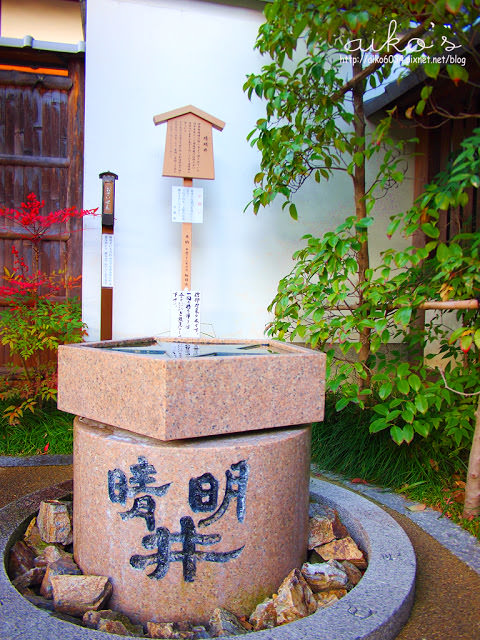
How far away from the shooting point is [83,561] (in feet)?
7.07

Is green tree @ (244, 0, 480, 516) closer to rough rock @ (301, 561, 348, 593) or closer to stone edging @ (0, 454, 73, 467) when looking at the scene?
rough rock @ (301, 561, 348, 593)

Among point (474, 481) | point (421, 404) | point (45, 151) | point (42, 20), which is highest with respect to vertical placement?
point (42, 20)

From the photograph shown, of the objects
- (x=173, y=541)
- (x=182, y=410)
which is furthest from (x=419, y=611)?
(x=182, y=410)

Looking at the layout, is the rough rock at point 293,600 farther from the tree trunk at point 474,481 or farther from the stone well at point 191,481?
the tree trunk at point 474,481

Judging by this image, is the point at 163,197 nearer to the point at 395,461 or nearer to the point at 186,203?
the point at 186,203

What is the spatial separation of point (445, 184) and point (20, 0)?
17.1 ft

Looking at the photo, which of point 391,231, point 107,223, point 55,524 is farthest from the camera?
point 107,223

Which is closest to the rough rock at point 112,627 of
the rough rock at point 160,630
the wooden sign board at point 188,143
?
the rough rock at point 160,630

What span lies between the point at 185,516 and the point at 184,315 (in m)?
2.69

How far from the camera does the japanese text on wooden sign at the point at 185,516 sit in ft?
6.38

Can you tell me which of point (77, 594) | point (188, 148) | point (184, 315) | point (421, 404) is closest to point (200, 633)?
point (77, 594)

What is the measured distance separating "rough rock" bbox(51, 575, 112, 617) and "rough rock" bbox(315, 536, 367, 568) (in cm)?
102

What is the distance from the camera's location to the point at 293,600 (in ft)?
6.25

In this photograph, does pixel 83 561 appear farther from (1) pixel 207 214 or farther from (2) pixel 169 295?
(1) pixel 207 214
